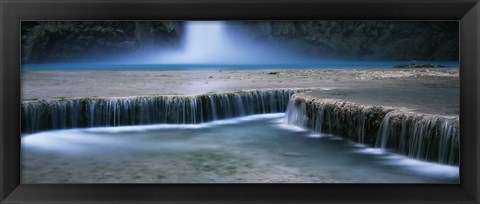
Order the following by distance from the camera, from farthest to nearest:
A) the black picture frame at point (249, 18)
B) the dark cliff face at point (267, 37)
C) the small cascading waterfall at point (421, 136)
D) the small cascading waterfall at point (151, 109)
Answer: the small cascading waterfall at point (151, 109) → the dark cliff face at point (267, 37) → the small cascading waterfall at point (421, 136) → the black picture frame at point (249, 18)

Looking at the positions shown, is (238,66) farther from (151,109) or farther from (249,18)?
(249,18)

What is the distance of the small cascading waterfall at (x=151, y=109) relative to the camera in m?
5.37

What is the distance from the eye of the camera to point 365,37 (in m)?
5.03

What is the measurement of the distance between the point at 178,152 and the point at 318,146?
4.77ft

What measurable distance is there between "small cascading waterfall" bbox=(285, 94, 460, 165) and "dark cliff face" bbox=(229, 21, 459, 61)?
62 cm

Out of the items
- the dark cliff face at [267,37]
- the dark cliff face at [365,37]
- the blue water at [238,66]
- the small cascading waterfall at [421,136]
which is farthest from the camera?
the blue water at [238,66]

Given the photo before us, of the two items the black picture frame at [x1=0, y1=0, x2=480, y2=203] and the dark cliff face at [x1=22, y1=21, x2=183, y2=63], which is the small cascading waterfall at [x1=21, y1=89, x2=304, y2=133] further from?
the black picture frame at [x1=0, y1=0, x2=480, y2=203]

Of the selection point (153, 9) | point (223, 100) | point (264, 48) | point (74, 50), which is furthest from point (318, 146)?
point (74, 50)

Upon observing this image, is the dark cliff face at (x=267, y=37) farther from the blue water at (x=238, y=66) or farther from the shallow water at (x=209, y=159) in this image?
the shallow water at (x=209, y=159)

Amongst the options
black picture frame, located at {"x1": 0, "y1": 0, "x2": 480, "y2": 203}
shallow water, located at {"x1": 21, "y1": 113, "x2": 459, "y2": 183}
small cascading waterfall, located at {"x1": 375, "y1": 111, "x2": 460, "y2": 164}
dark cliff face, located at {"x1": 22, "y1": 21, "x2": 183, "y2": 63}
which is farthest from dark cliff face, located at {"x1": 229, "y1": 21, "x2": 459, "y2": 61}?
shallow water, located at {"x1": 21, "y1": 113, "x2": 459, "y2": 183}

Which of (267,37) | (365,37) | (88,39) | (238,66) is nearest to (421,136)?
(365,37)

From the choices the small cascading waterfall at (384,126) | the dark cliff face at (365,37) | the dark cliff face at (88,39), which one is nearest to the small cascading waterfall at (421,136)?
the small cascading waterfall at (384,126)

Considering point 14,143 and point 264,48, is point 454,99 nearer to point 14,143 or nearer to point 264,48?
point 264,48

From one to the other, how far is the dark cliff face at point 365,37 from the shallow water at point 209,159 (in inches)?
42.3
